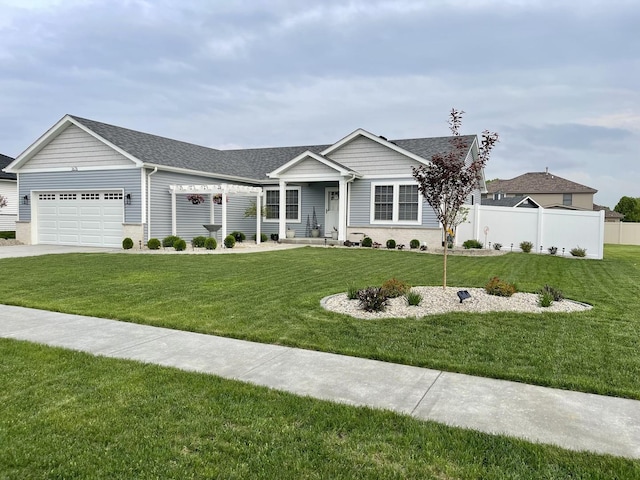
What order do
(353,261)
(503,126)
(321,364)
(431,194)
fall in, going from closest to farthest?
(321,364) → (431,194) → (353,261) → (503,126)

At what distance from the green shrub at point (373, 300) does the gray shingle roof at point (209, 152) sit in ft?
40.1

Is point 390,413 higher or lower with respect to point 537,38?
lower

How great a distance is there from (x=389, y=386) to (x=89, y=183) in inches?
740

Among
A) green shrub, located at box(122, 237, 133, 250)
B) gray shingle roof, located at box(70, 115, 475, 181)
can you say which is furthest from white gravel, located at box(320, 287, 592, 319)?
green shrub, located at box(122, 237, 133, 250)

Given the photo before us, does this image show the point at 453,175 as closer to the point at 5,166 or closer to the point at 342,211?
the point at 342,211

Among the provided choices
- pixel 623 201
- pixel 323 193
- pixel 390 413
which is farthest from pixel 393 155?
pixel 623 201

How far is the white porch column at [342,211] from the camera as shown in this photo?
66.0 feet

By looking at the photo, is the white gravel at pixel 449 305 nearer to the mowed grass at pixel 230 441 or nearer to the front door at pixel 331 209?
the mowed grass at pixel 230 441

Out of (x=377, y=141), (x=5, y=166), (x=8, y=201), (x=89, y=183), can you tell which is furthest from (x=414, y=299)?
(x=5, y=166)

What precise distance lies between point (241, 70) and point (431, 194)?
54.2 feet

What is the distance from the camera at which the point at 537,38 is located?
14625mm

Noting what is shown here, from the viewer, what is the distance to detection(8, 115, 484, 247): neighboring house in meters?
18.4

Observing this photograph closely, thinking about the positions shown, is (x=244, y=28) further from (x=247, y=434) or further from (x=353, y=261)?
(x=247, y=434)

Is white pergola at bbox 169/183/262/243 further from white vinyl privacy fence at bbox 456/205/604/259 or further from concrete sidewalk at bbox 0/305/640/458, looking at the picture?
concrete sidewalk at bbox 0/305/640/458
